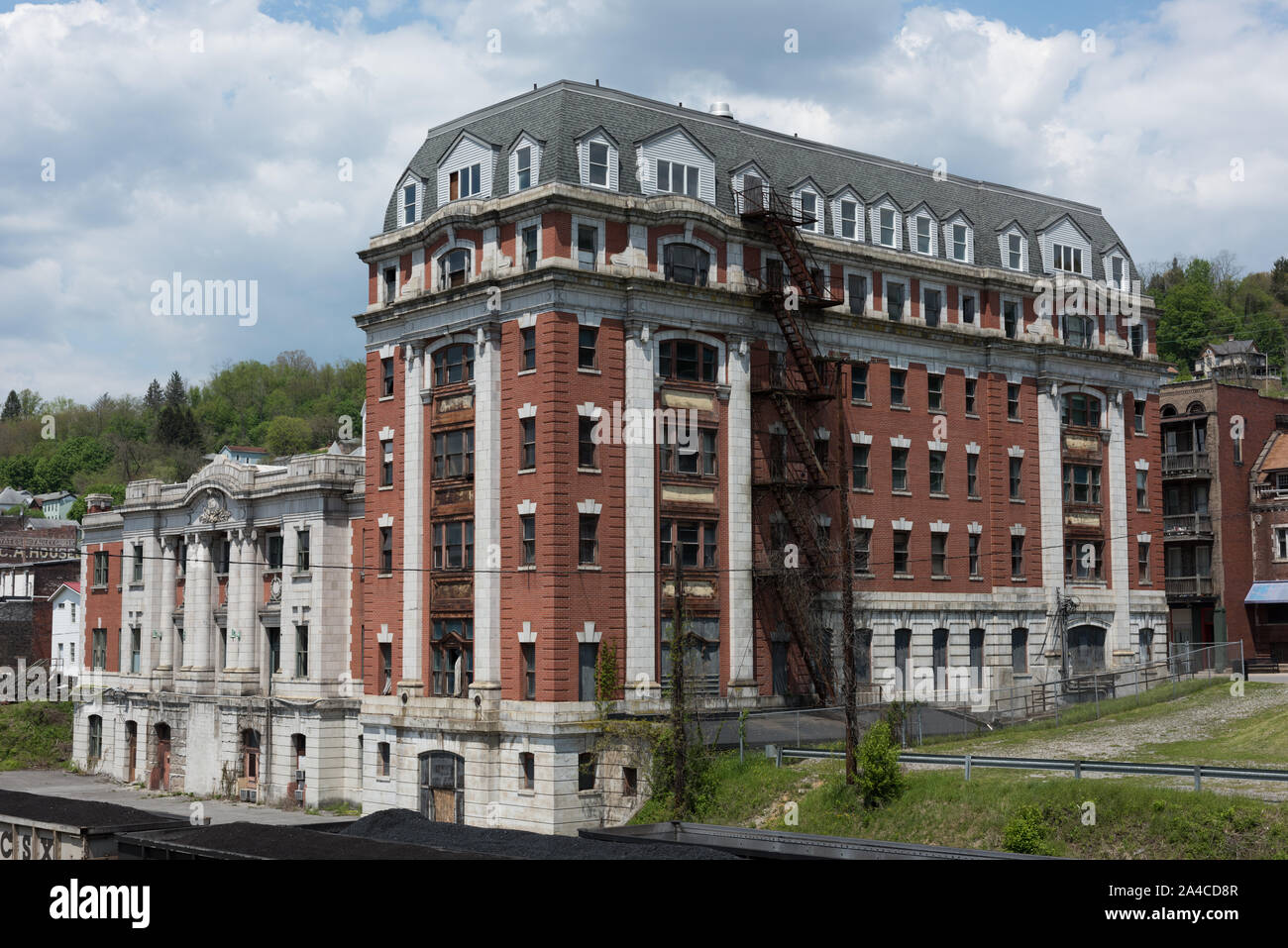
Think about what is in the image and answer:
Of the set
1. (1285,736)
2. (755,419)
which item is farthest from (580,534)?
(1285,736)

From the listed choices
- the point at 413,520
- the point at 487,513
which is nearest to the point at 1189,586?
the point at 487,513

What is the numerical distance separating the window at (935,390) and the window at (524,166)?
828 inches

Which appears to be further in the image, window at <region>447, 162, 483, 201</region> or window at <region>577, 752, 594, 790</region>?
window at <region>447, 162, 483, 201</region>

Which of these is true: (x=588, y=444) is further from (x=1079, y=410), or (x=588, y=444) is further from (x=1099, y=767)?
(x=1079, y=410)

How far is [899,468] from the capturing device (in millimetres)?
60469

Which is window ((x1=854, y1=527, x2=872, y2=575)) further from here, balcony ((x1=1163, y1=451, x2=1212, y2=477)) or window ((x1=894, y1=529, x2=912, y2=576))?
balcony ((x1=1163, y1=451, x2=1212, y2=477))

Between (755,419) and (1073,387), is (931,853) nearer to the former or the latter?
(755,419)

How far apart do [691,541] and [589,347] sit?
8.24m

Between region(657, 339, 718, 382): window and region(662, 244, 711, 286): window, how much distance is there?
7.87 feet

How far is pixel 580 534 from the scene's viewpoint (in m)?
49.1

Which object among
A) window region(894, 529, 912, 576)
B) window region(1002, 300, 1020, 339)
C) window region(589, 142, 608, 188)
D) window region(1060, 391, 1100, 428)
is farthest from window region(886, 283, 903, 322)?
window region(589, 142, 608, 188)

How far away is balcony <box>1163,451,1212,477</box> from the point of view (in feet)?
256

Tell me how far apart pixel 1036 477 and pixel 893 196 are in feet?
48.7

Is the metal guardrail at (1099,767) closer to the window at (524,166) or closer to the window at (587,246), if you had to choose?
the window at (587,246)
